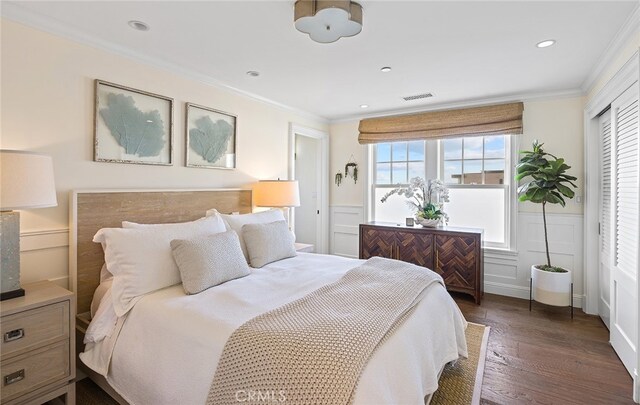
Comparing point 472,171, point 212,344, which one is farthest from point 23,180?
point 472,171

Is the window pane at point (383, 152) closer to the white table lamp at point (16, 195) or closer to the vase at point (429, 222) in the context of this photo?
the vase at point (429, 222)

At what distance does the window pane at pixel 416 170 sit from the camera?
14.6 feet

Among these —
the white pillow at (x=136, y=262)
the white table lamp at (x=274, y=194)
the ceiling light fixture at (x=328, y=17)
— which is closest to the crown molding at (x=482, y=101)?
the white table lamp at (x=274, y=194)

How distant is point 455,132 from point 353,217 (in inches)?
74.7

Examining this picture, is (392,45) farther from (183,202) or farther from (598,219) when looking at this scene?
(598,219)

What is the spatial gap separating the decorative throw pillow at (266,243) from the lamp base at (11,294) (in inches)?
55.3

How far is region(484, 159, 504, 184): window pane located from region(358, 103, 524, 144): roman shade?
391mm

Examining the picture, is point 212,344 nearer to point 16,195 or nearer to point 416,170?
point 16,195

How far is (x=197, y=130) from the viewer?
309 centimetres

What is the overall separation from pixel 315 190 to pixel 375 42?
2.97m

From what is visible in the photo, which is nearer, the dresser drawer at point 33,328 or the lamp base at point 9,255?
the dresser drawer at point 33,328

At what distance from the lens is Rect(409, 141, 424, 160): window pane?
444 cm

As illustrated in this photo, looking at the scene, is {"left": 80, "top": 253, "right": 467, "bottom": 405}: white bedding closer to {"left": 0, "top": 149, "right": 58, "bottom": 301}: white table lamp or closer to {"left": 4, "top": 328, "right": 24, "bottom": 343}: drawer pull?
{"left": 4, "top": 328, "right": 24, "bottom": 343}: drawer pull

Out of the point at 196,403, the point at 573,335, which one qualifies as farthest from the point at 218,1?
the point at 573,335
